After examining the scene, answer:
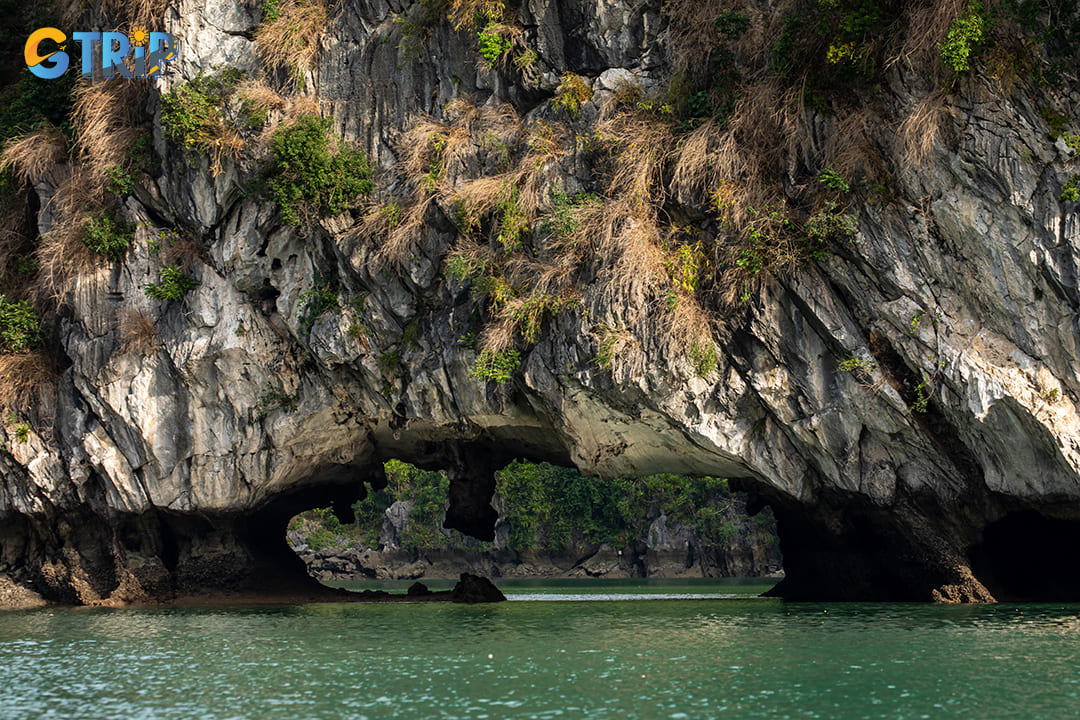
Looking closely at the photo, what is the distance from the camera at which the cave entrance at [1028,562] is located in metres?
15.9

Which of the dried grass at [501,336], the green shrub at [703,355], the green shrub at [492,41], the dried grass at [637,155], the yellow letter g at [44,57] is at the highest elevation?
the yellow letter g at [44,57]

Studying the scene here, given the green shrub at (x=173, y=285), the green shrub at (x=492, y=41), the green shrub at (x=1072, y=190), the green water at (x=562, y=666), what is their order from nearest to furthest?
the green water at (x=562, y=666), the green shrub at (x=1072, y=190), the green shrub at (x=492, y=41), the green shrub at (x=173, y=285)

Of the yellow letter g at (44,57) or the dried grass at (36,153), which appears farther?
the yellow letter g at (44,57)

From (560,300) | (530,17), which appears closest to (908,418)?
(560,300)

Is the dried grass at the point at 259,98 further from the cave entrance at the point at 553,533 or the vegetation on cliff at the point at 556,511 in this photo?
the cave entrance at the point at 553,533

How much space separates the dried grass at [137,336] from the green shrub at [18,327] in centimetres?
221

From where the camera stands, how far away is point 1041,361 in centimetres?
1359

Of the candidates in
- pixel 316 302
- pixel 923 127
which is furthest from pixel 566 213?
pixel 923 127

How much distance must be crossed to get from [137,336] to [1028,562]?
52.7 ft

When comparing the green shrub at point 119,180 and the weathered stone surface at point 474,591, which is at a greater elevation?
the green shrub at point 119,180

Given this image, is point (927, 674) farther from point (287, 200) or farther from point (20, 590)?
point (20, 590)

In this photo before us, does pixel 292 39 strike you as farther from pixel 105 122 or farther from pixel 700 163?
pixel 700 163

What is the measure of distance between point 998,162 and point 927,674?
24.2 ft

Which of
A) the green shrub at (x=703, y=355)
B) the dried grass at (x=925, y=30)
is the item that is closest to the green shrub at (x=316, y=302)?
the green shrub at (x=703, y=355)
